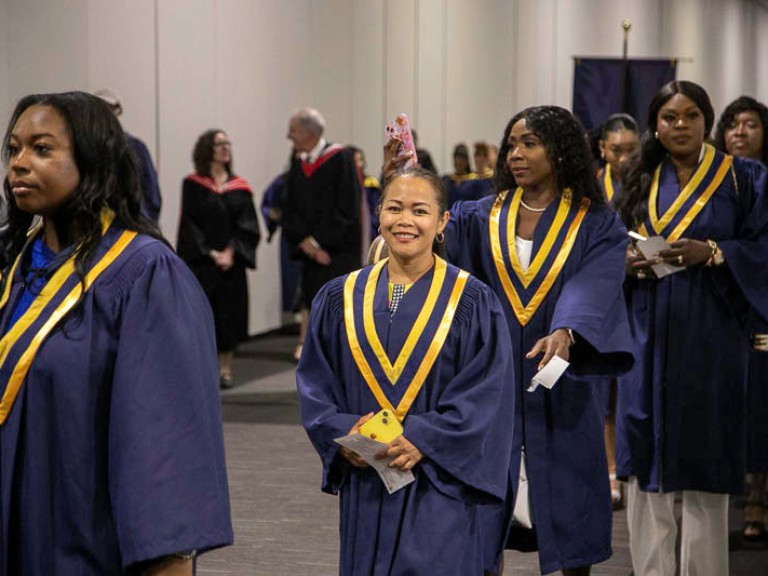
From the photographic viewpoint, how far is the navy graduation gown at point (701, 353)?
4848 mm

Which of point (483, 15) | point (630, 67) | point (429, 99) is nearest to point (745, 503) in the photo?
point (630, 67)

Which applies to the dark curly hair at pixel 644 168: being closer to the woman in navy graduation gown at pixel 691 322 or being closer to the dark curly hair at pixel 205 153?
the woman in navy graduation gown at pixel 691 322

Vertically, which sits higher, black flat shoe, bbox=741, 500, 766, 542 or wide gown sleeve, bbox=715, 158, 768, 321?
wide gown sleeve, bbox=715, 158, 768, 321

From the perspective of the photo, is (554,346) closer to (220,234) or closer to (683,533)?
(683,533)

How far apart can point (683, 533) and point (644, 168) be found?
4.13 feet

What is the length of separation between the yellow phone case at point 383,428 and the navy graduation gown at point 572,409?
3.05 feet

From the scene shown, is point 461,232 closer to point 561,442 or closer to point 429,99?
point 561,442

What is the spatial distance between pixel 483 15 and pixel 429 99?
1.70 metres

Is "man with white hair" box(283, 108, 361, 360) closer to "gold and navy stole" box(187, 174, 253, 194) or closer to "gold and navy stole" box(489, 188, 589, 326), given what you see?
"gold and navy stole" box(187, 174, 253, 194)

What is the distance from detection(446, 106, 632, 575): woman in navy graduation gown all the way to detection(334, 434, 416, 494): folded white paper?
84 cm

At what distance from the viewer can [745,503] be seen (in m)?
6.54

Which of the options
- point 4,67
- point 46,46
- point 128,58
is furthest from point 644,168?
point 128,58

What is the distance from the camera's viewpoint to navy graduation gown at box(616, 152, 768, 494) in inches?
191

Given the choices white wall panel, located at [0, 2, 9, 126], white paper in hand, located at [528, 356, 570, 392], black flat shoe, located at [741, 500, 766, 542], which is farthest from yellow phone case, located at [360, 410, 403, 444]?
white wall panel, located at [0, 2, 9, 126]
